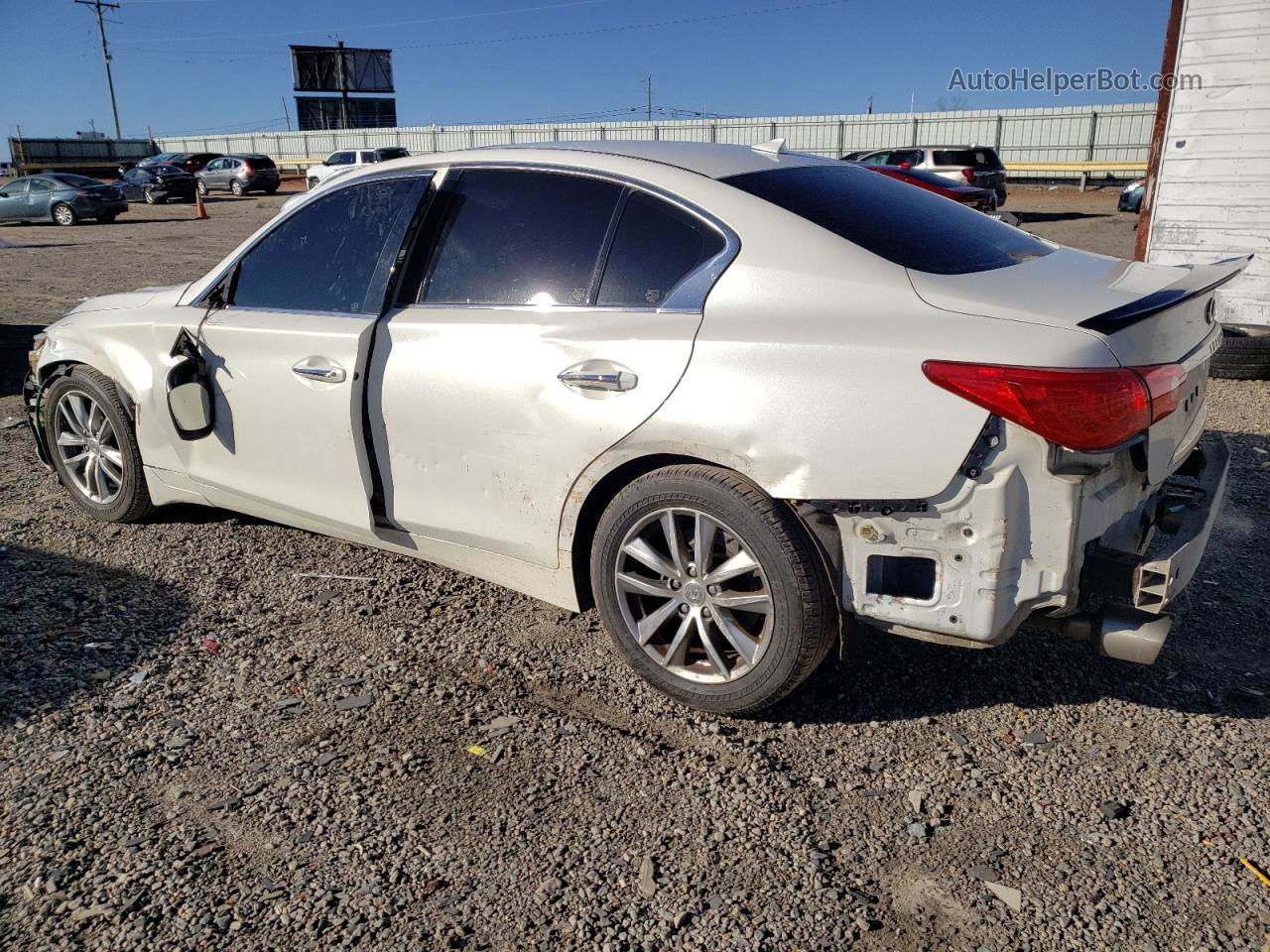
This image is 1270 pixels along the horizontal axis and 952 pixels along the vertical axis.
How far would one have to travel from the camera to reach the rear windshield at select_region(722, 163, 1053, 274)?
Answer: 302 cm

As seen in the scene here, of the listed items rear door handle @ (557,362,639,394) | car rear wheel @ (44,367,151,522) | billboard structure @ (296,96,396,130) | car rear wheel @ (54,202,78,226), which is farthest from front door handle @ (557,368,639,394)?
billboard structure @ (296,96,396,130)

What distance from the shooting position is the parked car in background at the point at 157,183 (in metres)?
35.8

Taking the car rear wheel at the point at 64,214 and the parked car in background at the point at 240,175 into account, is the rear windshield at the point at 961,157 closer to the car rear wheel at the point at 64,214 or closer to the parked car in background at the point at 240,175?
the car rear wheel at the point at 64,214

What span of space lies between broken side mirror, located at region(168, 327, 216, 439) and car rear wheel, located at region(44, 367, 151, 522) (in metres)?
0.54

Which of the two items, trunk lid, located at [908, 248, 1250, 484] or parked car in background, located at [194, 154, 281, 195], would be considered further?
parked car in background, located at [194, 154, 281, 195]

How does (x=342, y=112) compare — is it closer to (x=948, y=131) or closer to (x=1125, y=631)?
(x=948, y=131)

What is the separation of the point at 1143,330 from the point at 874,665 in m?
1.43

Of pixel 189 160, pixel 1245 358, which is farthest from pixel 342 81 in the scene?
pixel 1245 358

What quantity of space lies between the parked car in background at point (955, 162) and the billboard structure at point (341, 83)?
55120 mm

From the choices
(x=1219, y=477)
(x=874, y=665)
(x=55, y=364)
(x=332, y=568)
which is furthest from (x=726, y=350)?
(x=55, y=364)

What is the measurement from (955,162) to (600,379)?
23837 millimetres

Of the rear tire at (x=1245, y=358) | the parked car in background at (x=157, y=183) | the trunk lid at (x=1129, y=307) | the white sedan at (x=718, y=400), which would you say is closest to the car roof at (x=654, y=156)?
the white sedan at (x=718, y=400)

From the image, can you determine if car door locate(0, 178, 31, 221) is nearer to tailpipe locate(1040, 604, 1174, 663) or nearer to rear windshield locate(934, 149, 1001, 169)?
rear windshield locate(934, 149, 1001, 169)

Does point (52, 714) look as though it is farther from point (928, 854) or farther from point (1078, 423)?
point (1078, 423)
